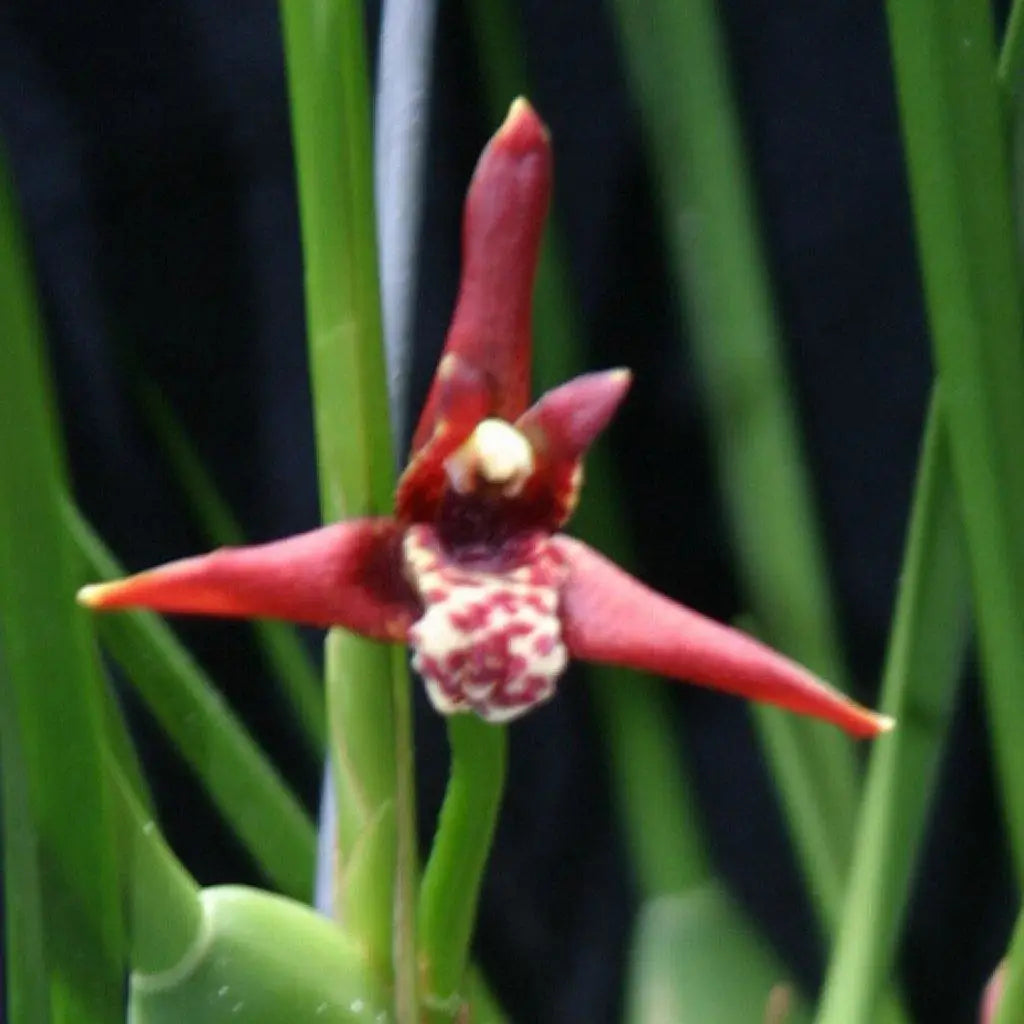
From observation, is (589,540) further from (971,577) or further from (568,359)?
(971,577)

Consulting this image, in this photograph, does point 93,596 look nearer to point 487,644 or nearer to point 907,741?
point 487,644

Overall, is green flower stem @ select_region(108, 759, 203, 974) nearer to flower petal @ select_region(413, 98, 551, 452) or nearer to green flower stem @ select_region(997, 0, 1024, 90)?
flower petal @ select_region(413, 98, 551, 452)

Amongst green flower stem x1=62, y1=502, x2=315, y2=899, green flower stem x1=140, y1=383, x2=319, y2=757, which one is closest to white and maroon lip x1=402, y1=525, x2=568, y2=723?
green flower stem x1=62, y1=502, x2=315, y2=899

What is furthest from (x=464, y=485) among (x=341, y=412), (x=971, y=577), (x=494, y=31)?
(x=494, y=31)

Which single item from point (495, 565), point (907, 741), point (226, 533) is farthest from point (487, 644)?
point (226, 533)

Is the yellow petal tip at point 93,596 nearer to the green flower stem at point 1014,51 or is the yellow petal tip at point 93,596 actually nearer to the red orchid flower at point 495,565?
the red orchid flower at point 495,565

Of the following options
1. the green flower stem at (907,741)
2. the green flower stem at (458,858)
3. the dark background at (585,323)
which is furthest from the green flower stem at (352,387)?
the dark background at (585,323)
